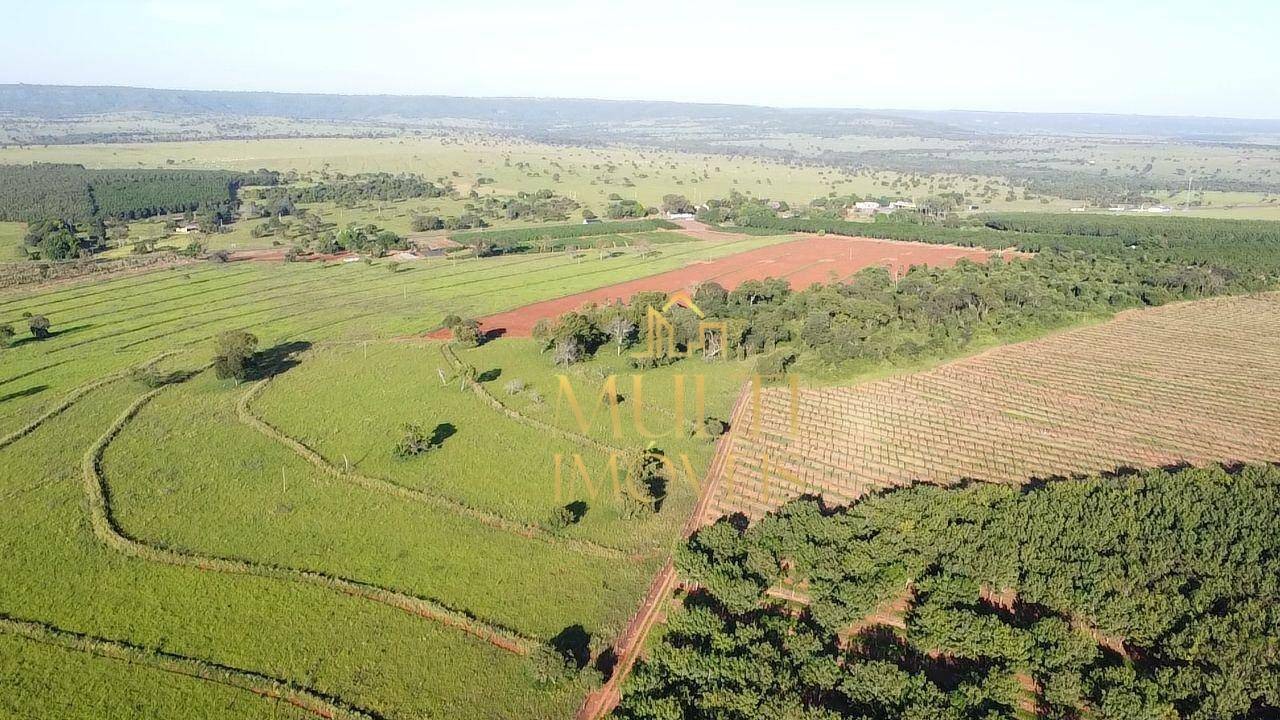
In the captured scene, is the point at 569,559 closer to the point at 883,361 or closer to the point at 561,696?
the point at 561,696

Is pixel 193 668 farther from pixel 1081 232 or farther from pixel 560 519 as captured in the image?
pixel 1081 232

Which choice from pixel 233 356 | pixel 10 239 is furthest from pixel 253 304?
pixel 10 239

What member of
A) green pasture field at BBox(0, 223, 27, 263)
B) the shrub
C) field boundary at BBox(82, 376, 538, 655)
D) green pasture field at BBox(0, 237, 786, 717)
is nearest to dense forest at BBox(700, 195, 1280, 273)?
green pasture field at BBox(0, 237, 786, 717)

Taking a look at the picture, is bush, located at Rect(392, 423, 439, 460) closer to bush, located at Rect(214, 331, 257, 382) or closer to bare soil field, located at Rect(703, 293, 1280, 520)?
bare soil field, located at Rect(703, 293, 1280, 520)

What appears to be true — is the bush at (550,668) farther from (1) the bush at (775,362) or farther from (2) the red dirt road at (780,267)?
(2) the red dirt road at (780,267)

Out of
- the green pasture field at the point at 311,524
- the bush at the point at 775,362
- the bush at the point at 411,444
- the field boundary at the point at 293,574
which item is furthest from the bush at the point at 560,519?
the bush at the point at 775,362

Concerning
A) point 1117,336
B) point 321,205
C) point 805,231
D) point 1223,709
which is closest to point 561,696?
point 1223,709

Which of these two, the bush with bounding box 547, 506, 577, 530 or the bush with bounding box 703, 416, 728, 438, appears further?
the bush with bounding box 703, 416, 728, 438
